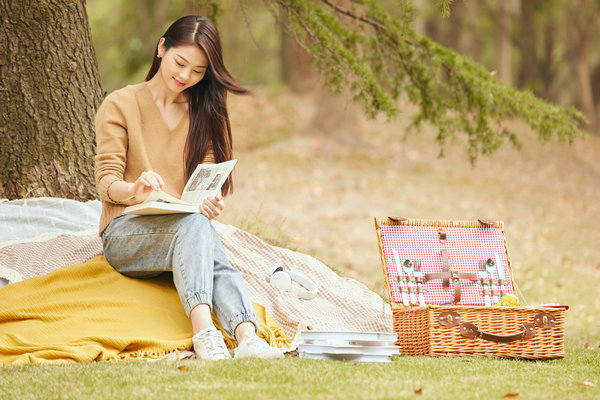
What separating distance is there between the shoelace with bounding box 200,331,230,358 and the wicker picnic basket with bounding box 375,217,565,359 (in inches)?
33.6

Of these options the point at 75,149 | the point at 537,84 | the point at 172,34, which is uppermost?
the point at 537,84

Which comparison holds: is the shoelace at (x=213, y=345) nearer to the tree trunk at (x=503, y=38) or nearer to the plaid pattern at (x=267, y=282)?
the plaid pattern at (x=267, y=282)

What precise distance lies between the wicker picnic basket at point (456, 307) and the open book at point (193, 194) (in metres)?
0.79

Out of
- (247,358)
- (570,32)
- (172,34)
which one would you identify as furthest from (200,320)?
(570,32)

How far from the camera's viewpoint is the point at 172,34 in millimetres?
3500

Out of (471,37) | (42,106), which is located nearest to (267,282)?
(42,106)

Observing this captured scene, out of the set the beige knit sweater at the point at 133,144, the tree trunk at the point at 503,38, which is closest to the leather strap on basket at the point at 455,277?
the beige knit sweater at the point at 133,144

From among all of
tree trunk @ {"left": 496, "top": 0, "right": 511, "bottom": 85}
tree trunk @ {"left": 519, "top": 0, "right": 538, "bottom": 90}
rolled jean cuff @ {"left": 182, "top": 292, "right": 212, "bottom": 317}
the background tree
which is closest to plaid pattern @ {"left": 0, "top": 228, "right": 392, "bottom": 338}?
rolled jean cuff @ {"left": 182, "top": 292, "right": 212, "bottom": 317}

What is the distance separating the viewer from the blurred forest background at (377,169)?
7410mm

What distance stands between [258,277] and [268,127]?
8952 millimetres

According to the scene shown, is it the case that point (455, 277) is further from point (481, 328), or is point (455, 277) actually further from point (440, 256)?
point (481, 328)

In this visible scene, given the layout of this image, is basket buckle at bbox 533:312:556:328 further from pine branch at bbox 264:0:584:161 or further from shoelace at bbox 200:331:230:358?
pine branch at bbox 264:0:584:161

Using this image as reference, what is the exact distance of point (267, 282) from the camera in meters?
3.90

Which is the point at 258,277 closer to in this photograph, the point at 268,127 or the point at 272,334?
the point at 272,334
